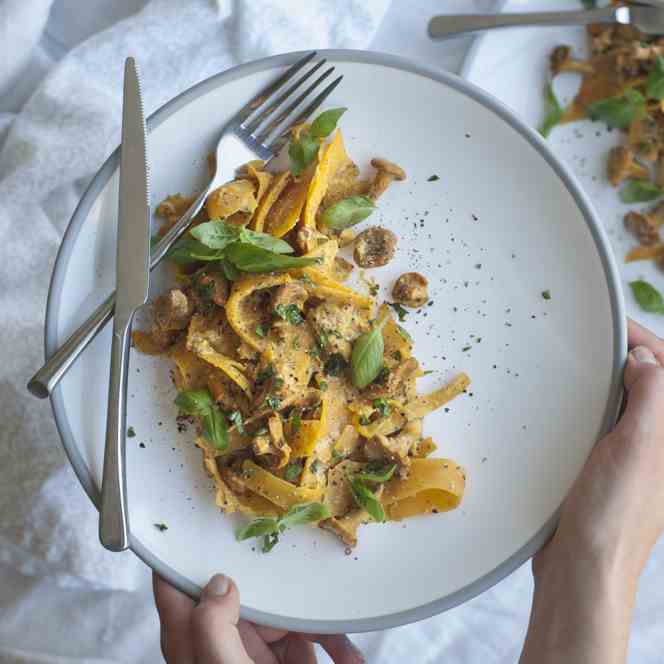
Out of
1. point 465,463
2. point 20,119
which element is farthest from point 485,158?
point 20,119

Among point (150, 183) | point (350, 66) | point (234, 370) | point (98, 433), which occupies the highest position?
point (350, 66)

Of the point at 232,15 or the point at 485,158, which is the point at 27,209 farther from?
the point at 485,158

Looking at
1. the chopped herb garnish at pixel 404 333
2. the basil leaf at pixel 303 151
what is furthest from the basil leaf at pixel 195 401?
the basil leaf at pixel 303 151

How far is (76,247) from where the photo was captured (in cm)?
223

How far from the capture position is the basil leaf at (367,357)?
2.17 m

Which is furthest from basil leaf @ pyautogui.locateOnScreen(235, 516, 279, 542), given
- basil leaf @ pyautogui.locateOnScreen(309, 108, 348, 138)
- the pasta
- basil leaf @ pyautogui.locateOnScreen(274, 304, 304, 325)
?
basil leaf @ pyautogui.locateOnScreen(309, 108, 348, 138)

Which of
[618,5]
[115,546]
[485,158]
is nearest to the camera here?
[115,546]

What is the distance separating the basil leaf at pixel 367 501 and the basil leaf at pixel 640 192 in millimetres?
1340

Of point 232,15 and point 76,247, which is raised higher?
point 232,15

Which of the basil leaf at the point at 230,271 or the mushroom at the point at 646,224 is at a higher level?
the basil leaf at the point at 230,271

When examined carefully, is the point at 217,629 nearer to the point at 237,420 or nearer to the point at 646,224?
the point at 237,420

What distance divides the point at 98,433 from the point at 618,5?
209 centimetres

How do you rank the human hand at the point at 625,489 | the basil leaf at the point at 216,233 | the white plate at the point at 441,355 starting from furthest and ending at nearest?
the white plate at the point at 441,355, the human hand at the point at 625,489, the basil leaf at the point at 216,233

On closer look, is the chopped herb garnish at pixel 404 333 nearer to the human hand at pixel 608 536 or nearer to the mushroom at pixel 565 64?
the human hand at pixel 608 536
